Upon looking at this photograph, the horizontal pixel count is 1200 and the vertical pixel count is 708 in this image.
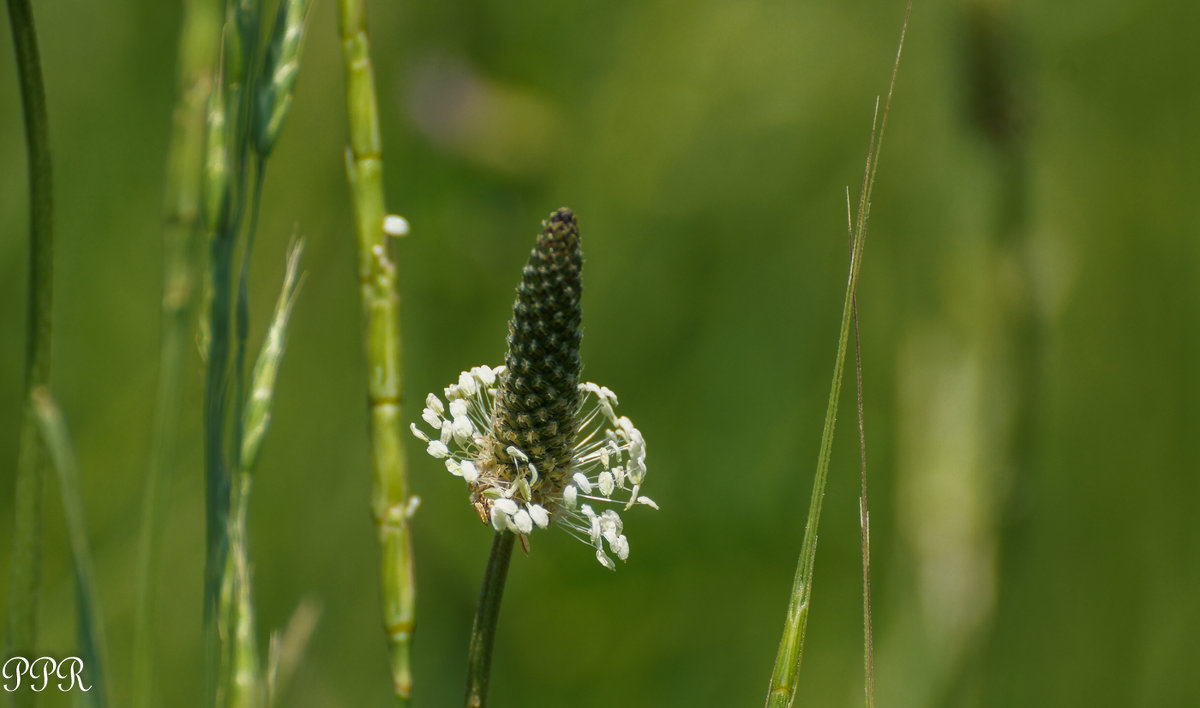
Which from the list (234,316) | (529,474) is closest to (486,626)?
(529,474)

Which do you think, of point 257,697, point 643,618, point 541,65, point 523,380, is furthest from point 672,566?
point 257,697

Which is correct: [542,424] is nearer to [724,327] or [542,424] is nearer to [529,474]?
[529,474]

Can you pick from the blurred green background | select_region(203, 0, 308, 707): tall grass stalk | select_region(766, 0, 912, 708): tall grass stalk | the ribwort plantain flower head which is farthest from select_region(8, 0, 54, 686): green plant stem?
the blurred green background

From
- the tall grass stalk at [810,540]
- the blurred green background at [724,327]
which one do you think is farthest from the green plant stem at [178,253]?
the blurred green background at [724,327]

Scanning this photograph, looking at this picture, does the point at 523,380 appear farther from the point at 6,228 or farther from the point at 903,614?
the point at 6,228

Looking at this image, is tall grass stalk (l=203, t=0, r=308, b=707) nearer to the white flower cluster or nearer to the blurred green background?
the white flower cluster

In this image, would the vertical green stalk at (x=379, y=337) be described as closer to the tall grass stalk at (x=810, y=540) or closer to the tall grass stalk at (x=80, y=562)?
the tall grass stalk at (x=80, y=562)
